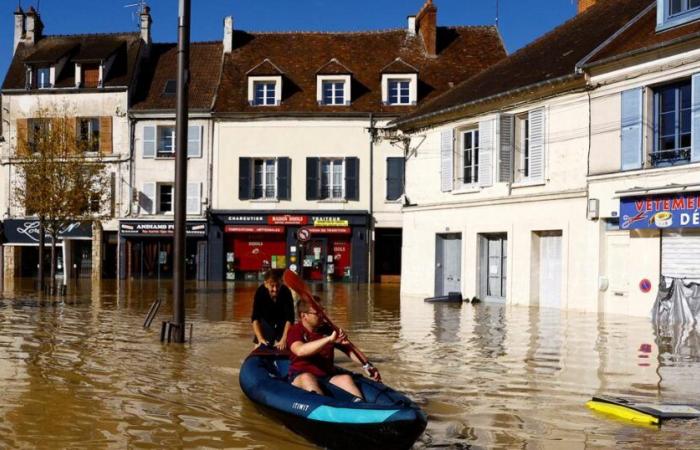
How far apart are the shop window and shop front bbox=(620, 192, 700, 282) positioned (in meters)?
0.83

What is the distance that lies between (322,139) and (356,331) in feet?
66.4

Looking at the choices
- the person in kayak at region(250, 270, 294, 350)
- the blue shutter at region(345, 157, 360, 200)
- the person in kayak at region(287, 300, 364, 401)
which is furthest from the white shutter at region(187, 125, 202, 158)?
the person in kayak at region(287, 300, 364, 401)

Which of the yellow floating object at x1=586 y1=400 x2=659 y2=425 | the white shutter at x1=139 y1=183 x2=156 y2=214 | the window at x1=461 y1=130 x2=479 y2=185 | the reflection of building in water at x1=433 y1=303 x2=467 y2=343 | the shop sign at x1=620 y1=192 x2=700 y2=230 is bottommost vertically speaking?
the reflection of building in water at x1=433 y1=303 x2=467 y2=343

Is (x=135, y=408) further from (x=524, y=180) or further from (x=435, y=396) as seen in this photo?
(x=524, y=180)

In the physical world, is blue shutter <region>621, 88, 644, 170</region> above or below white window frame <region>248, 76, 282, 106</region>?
below

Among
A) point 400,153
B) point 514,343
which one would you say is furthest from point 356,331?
point 400,153

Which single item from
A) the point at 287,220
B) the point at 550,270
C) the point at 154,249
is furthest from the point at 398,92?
the point at 550,270

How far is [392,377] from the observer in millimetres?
10344

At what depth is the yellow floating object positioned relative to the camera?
25.3 ft

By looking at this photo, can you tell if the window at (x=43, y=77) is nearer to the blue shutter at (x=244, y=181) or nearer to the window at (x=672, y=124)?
the blue shutter at (x=244, y=181)

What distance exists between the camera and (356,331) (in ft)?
51.8

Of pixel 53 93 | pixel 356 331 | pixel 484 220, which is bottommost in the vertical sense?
pixel 356 331

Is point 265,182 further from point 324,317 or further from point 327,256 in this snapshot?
point 324,317

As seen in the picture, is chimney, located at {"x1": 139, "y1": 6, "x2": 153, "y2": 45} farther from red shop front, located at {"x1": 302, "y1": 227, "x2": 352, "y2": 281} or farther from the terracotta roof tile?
the terracotta roof tile
